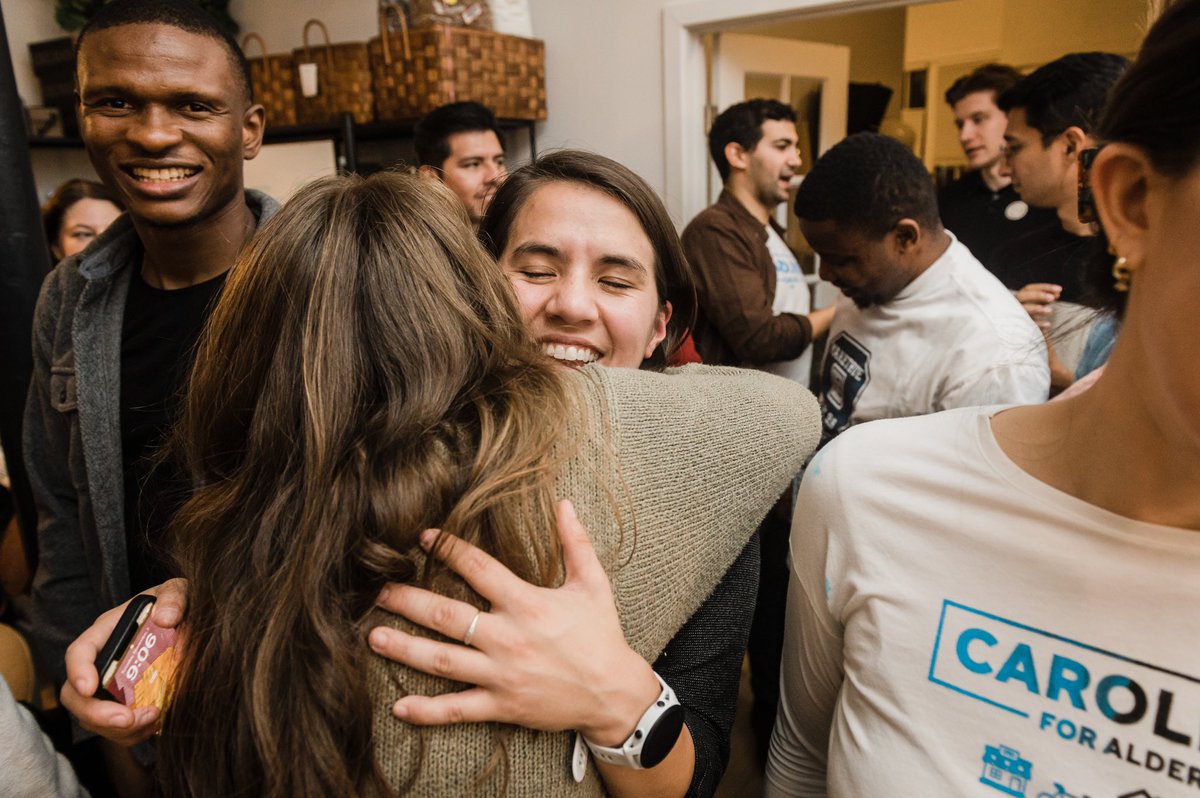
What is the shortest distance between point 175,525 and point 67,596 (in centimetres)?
89

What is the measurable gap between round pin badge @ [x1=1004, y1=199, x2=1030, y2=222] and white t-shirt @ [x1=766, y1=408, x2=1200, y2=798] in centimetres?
211

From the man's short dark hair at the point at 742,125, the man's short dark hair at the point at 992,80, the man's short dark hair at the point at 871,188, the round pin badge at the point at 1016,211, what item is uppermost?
the man's short dark hair at the point at 992,80

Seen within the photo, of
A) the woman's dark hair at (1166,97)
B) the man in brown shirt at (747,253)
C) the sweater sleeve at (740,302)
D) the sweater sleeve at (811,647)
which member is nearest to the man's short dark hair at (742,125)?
the man in brown shirt at (747,253)

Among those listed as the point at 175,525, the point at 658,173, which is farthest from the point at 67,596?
the point at 658,173

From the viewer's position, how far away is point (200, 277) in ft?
4.45

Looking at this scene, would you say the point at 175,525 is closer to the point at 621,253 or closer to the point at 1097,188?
the point at 621,253

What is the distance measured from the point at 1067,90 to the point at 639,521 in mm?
1928

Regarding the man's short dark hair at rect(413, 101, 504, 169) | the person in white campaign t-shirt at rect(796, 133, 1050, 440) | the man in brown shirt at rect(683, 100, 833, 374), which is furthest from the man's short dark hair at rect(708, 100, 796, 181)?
the person in white campaign t-shirt at rect(796, 133, 1050, 440)

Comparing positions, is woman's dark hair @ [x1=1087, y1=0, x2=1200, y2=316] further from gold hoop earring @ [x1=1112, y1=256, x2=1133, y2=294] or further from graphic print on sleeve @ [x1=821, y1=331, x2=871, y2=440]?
graphic print on sleeve @ [x1=821, y1=331, x2=871, y2=440]

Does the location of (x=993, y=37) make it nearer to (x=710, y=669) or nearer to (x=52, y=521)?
(x=710, y=669)

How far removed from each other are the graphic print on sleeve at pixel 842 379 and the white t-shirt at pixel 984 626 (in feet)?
2.88

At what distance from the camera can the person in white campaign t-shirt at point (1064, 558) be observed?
0.58 m

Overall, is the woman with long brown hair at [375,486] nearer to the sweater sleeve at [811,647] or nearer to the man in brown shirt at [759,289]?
the sweater sleeve at [811,647]

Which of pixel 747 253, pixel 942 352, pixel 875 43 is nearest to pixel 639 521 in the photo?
pixel 942 352
